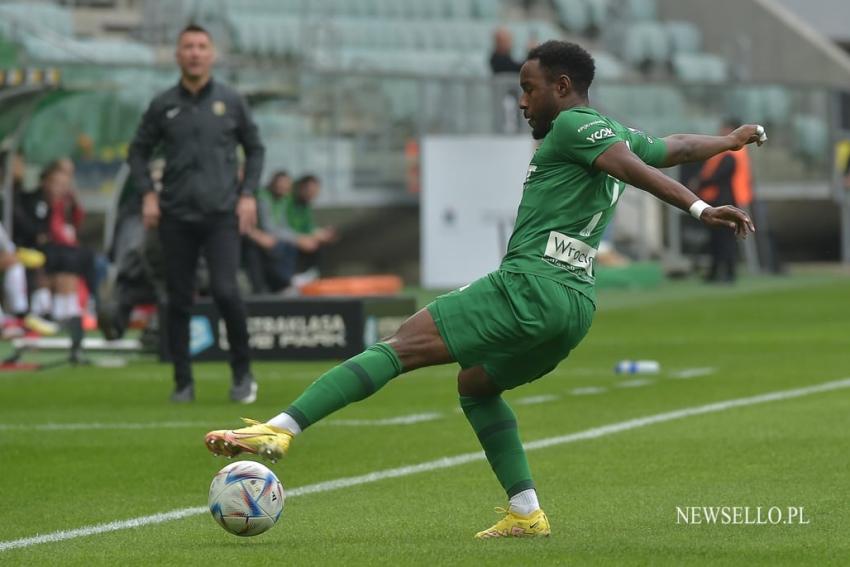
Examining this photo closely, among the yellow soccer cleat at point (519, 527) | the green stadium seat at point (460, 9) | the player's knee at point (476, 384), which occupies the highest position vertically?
the green stadium seat at point (460, 9)

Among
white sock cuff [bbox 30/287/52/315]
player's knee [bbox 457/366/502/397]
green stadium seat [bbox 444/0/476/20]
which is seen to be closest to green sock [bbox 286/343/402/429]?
player's knee [bbox 457/366/502/397]

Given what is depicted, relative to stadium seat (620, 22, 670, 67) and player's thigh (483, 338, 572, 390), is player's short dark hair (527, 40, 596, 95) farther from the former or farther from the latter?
stadium seat (620, 22, 670, 67)

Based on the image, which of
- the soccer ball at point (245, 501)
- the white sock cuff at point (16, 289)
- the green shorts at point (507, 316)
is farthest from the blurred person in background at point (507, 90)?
the soccer ball at point (245, 501)

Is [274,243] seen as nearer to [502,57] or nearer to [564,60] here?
[502,57]

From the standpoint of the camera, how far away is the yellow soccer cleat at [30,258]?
1914 cm

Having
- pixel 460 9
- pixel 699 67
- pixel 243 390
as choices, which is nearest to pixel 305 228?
pixel 460 9

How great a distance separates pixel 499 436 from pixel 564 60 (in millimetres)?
1342

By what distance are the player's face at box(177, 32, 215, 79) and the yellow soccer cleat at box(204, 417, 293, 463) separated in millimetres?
5820

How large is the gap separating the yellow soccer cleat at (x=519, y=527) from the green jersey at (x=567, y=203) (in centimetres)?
80

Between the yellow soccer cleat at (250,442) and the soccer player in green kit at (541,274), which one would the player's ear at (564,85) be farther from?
the yellow soccer cleat at (250,442)

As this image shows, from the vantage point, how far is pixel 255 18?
28.5 m

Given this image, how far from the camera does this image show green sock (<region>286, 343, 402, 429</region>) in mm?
6191

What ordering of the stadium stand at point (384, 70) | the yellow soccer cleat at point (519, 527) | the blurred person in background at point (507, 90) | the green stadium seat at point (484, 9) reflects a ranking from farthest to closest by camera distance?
the green stadium seat at point (484, 9), the blurred person in background at point (507, 90), the stadium stand at point (384, 70), the yellow soccer cleat at point (519, 527)

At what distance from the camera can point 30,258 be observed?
19188 mm
